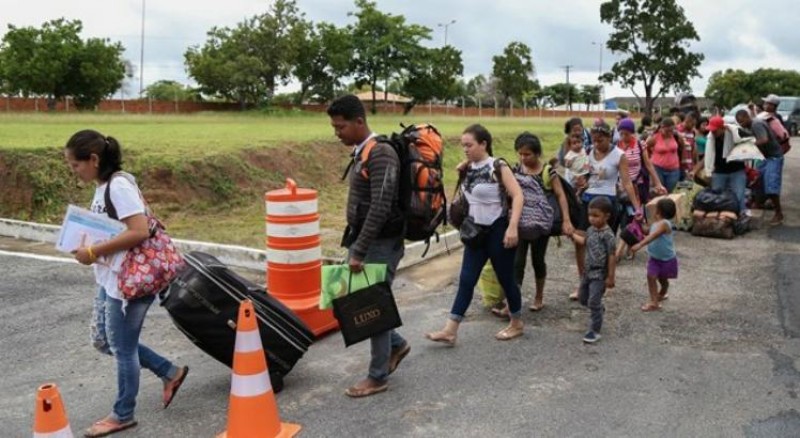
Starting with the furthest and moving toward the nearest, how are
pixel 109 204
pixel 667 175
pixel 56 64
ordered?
1. pixel 56 64
2. pixel 667 175
3. pixel 109 204

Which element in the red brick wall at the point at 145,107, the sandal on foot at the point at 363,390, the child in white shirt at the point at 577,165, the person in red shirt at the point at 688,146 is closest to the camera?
the sandal on foot at the point at 363,390

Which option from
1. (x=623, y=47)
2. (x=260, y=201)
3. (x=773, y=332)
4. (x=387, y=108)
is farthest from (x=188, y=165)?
(x=387, y=108)

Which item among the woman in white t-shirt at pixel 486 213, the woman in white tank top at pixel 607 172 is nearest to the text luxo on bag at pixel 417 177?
the woman in white t-shirt at pixel 486 213

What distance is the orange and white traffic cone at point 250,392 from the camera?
146 inches

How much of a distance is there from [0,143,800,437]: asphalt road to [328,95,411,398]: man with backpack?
315mm

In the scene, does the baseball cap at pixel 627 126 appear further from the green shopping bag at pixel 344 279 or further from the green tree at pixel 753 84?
the green tree at pixel 753 84

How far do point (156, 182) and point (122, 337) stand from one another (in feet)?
25.3

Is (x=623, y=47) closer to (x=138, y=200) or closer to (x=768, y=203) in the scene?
(x=768, y=203)

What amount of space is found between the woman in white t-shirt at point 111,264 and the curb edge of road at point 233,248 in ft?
12.0

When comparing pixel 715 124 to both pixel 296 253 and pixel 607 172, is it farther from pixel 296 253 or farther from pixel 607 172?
pixel 296 253

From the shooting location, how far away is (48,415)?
3148 mm

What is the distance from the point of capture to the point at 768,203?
1163cm

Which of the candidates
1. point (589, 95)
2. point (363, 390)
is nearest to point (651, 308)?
point (363, 390)

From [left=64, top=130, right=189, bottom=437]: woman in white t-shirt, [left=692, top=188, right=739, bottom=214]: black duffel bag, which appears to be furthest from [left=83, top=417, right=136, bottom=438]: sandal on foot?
[left=692, top=188, right=739, bottom=214]: black duffel bag
